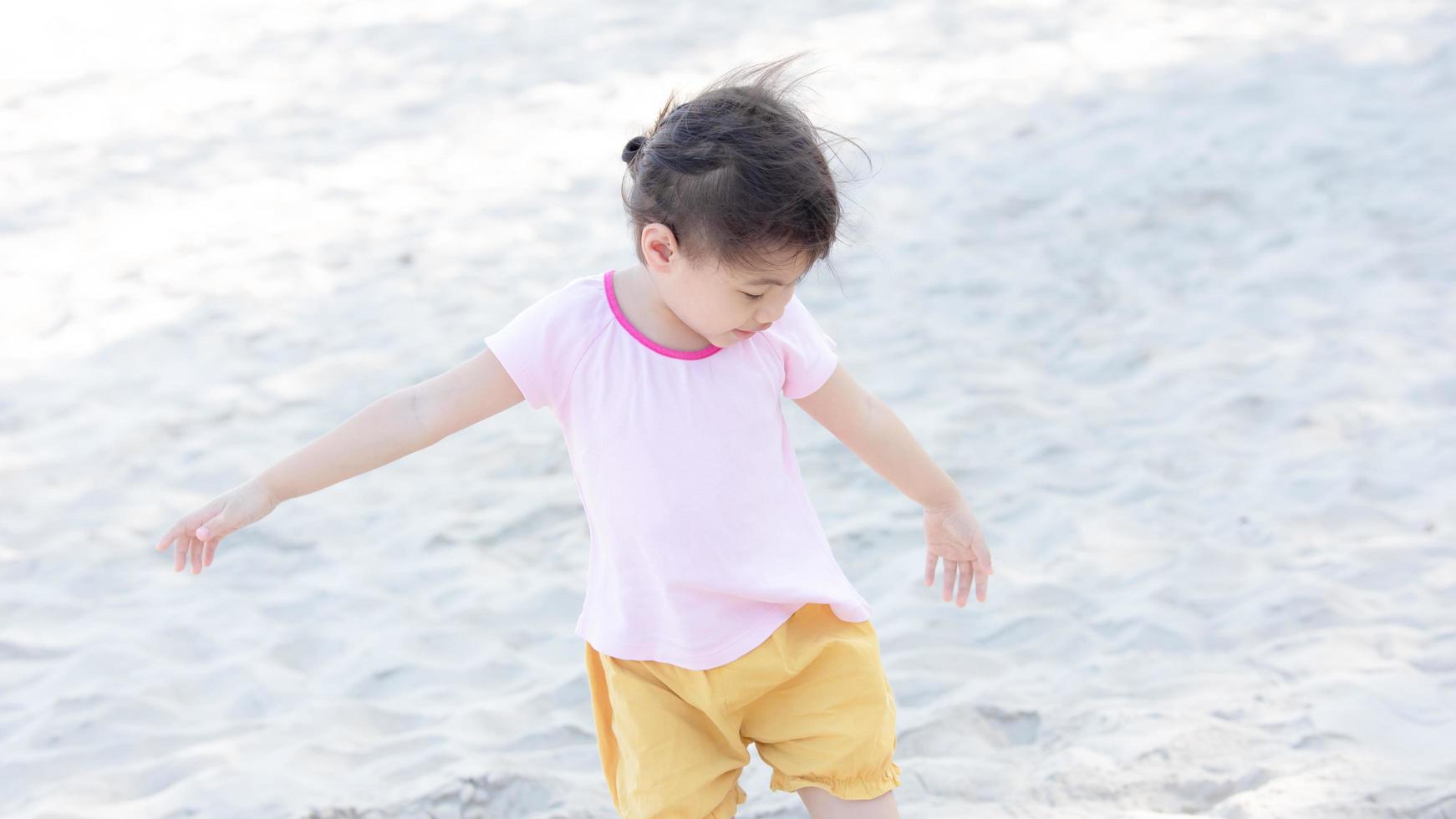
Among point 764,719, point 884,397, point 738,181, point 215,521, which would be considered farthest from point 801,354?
point 884,397

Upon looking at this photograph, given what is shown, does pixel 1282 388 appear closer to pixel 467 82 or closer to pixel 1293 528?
→ pixel 1293 528

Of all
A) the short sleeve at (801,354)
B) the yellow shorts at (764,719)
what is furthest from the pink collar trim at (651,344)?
the yellow shorts at (764,719)

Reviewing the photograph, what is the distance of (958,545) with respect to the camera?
222 cm

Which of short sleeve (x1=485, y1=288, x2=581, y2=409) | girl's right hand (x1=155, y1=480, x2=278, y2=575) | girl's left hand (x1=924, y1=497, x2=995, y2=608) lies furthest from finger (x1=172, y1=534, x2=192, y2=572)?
girl's left hand (x1=924, y1=497, x2=995, y2=608)

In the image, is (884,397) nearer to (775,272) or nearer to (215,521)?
(775,272)

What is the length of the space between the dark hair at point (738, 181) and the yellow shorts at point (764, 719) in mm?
598

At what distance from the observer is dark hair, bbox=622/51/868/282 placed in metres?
1.78

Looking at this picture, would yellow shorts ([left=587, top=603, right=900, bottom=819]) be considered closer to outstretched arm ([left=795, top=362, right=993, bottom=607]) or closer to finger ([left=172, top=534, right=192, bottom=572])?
outstretched arm ([left=795, top=362, right=993, bottom=607])

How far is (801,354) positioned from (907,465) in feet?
0.89

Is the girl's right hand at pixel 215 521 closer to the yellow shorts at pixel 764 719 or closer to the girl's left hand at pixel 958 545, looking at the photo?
the yellow shorts at pixel 764 719

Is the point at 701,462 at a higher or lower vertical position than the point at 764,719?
higher

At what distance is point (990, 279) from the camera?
523 cm

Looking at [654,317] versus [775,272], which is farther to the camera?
[654,317]

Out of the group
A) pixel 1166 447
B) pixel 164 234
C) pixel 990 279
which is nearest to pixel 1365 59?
pixel 990 279
